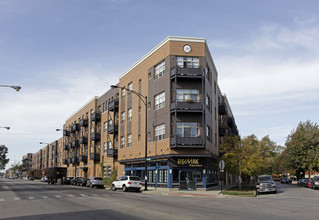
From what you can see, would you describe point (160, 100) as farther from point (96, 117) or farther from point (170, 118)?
point (96, 117)

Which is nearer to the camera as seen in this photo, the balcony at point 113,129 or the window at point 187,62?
the window at point 187,62

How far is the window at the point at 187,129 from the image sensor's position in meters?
37.3

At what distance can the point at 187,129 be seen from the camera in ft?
123

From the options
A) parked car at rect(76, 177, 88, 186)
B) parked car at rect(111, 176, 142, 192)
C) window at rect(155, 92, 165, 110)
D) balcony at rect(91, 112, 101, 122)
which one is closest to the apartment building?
window at rect(155, 92, 165, 110)

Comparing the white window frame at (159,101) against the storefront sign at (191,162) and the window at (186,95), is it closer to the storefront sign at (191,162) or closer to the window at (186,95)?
the window at (186,95)

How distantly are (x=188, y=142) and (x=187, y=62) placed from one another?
9423 mm

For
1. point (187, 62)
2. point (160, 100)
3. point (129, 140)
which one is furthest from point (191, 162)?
point (129, 140)

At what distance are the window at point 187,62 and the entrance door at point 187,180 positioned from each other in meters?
12.0

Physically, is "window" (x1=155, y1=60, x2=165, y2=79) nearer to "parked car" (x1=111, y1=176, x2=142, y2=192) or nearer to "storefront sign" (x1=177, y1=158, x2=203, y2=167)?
"storefront sign" (x1=177, y1=158, x2=203, y2=167)

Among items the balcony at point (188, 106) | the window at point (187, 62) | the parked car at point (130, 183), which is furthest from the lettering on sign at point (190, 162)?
the window at point (187, 62)

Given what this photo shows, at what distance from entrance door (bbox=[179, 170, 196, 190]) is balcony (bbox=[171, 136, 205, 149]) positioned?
297cm

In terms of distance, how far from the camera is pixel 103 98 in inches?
2532

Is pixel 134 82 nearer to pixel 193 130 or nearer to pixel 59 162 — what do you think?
pixel 193 130

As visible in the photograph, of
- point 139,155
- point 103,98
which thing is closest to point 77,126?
point 103,98
